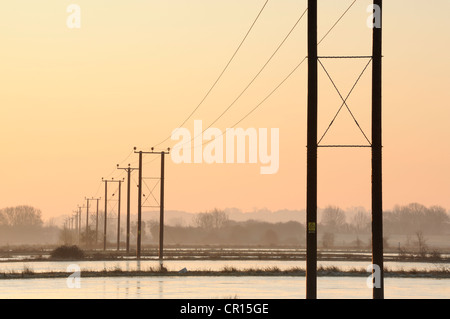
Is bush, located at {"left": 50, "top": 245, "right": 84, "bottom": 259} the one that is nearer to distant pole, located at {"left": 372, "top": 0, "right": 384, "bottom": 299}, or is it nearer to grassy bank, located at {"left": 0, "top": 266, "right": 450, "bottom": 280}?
grassy bank, located at {"left": 0, "top": 266, "right": 450, "bottom": 280}

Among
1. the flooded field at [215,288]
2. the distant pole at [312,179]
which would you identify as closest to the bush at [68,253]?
the flooded field at [215,288]

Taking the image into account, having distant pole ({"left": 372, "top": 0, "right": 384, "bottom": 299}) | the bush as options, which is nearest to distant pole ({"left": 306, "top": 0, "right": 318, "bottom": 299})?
distant pole ({"left": 372, "top": 0, "right": 384, "bottom": 299})

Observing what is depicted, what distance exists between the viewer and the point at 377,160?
3066 centimetres

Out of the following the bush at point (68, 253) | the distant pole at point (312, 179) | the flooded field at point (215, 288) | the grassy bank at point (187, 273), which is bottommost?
the bush at point (68, 253)

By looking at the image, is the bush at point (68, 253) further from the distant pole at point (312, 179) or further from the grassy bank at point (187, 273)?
the distant pole at point (312, 179)

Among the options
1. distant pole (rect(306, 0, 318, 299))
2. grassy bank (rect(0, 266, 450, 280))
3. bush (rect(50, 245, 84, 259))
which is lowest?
bush (rect(50, 245, 84, 259))

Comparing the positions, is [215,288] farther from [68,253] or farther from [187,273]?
[68,253]

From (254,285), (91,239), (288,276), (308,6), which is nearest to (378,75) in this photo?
(308,6)

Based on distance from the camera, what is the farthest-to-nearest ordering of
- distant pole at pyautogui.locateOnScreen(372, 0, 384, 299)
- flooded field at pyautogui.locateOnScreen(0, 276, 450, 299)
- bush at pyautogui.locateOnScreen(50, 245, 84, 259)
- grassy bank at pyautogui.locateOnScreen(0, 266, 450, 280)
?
bush at pyautogui.locateOnScreen(50, 245, 84, 259) < grassy bank at pyautogui.locateOnScreen(0, 266, 450, 280) < flooded field at pyautogui.locateOnScreen(0, 276, 450, 299) < distant pole at pyautogui.locateOnScreen(372, 0, 384, 299)

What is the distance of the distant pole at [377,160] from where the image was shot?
30.4 meters

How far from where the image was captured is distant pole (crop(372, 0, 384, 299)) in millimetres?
30391

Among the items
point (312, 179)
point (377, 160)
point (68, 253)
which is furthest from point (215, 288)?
point (68, 253)
